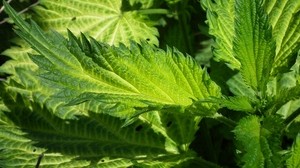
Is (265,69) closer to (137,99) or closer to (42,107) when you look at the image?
(137,99)

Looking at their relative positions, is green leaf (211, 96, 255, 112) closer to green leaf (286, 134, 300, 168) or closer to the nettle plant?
the nettle plant

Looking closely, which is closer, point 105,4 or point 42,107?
point 42,107

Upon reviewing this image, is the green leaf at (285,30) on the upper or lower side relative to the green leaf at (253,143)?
upper

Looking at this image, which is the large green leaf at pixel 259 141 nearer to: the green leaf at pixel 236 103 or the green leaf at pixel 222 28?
the green leaf at pixel 236 103

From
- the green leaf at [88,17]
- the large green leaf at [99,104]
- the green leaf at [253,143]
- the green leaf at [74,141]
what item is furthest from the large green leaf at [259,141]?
the green leaf at [88,17]

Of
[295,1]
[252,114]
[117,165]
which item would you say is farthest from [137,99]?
[295,1]

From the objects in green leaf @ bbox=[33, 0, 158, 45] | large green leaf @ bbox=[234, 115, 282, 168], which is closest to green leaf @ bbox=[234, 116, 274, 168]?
large green leaf @ bbox=[234, 115, 282, 168]
